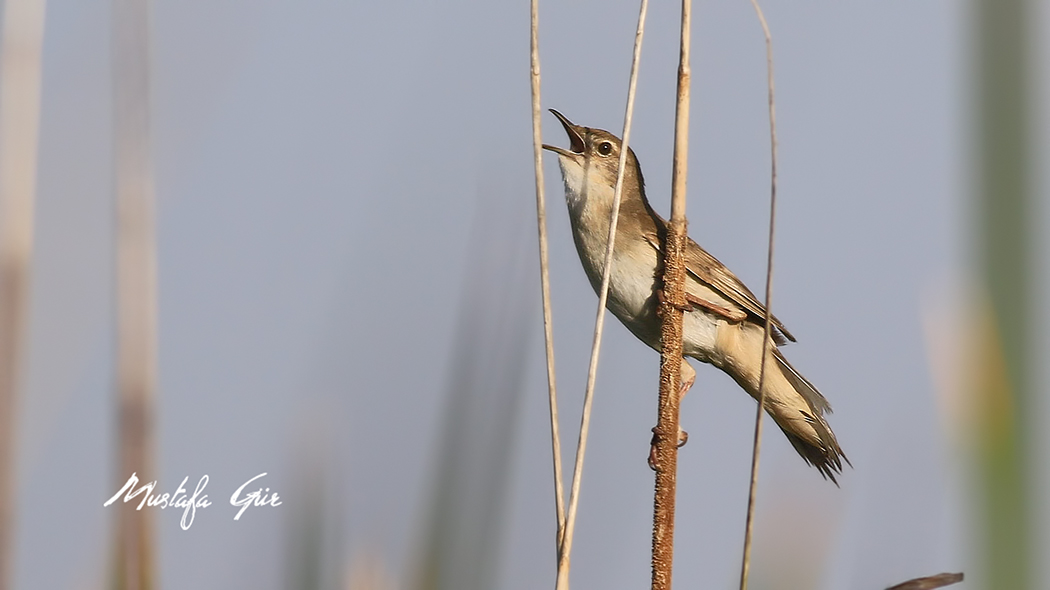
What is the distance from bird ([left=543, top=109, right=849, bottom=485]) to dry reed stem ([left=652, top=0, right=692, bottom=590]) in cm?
80

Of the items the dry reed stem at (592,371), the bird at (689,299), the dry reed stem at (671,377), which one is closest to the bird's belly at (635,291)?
the bird at (689,299)

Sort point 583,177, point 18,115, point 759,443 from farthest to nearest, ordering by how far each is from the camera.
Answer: point 583,177, point 759,443, point 18,115

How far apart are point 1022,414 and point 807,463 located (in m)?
2.52

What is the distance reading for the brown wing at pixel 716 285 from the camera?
3414 millimetres

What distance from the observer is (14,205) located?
1.31 meters

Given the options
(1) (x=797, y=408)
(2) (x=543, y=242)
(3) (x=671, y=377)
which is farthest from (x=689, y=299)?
(2) (x=543, y=242)

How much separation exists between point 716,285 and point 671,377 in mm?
1313

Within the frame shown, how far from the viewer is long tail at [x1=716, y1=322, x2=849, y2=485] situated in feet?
10.6

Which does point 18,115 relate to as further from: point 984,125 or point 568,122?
point 568,122

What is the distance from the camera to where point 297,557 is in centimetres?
160

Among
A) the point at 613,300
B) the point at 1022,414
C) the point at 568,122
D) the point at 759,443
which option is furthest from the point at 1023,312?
the point at 568,122

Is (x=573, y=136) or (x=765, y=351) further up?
(x=573, y=136)

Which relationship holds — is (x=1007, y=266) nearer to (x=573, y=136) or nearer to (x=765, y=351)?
(x=765, y=351)

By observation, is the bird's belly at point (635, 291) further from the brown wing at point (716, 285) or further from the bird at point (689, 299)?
the brown wing at point (716, 285)
